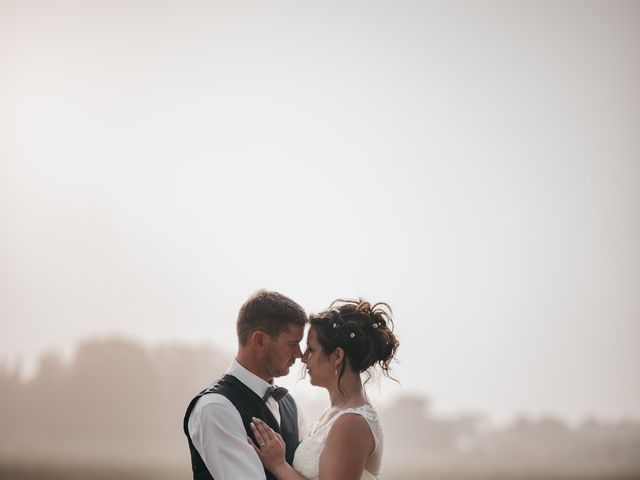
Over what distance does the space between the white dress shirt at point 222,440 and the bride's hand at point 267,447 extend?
0.06m

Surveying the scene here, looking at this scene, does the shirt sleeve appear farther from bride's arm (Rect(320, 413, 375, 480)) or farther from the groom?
bride's arm (Rect(320, 413, 375, 480))

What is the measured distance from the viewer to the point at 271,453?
3.20m

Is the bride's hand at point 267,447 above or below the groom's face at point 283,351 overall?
below

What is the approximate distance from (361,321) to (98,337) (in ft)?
49.7

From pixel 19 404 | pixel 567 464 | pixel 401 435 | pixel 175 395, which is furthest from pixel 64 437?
pixel 567 464

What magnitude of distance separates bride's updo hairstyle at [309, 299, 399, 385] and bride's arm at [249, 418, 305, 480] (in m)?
0.42

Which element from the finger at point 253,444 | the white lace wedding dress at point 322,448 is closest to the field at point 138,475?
the white lace wedding dress at point 322,448

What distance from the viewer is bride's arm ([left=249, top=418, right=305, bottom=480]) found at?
125 inches

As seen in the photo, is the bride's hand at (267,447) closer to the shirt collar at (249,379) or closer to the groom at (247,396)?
the groom at (247,396)

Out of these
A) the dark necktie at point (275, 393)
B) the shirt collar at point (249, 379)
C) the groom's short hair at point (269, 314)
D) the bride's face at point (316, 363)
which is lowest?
the dark necktie at point (275, 393)

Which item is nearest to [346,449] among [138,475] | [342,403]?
[342,403]

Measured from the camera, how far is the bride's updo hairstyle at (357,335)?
3400mm

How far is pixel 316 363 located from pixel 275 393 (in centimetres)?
23

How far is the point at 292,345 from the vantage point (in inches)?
131
